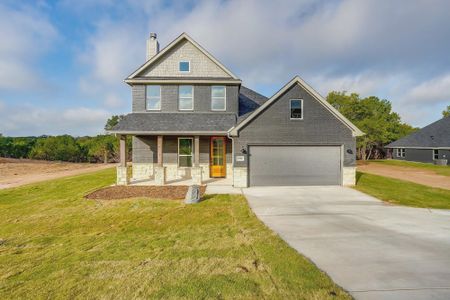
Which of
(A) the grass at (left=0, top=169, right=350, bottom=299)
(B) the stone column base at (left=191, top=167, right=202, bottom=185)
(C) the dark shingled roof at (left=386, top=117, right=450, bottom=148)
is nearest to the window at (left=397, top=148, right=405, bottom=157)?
(C) the dark shingled roof at (left=386, top=117, right=450, bottom=148)

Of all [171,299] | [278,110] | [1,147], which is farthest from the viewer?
[1,147]

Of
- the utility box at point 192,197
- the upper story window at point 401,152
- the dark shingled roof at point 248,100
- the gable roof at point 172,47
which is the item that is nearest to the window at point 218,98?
the gable roof at point 172,47

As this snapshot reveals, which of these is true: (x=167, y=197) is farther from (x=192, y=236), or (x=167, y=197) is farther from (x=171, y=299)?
(x=171, y=299)

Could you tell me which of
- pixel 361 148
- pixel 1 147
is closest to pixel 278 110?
pixel 361 148

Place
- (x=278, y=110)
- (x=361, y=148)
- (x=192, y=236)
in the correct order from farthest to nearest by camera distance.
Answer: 1. (x=361, y=148)
2. (x=278, y=110)
3. (x=192, y=236)

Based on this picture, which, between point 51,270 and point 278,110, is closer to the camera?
point 51,270

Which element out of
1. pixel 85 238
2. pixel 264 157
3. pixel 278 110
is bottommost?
pixel 85 238

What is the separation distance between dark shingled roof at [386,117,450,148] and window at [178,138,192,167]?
31733 mm

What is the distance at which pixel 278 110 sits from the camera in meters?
13.8

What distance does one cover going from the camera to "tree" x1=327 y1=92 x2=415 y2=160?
125ft

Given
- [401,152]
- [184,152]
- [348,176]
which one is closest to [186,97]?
[184,152]

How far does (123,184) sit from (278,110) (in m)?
10.1

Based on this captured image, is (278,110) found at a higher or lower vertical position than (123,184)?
higher

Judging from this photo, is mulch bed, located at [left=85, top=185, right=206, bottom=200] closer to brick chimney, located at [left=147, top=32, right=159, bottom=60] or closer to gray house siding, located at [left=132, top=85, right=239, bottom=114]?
gray house siding, located at [left=132, top=85, right=239, bottom=114]
